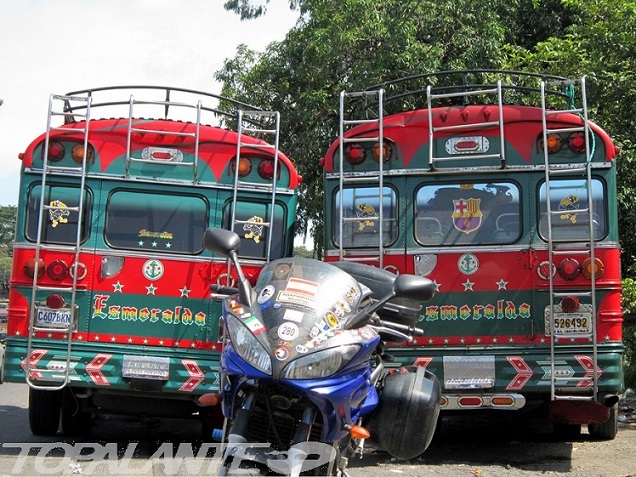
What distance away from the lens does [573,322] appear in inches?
318

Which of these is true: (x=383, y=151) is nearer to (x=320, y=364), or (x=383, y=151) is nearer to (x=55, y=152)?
(x=55, y=152)

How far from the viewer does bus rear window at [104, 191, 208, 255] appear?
8.83 m

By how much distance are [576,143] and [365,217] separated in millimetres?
2022

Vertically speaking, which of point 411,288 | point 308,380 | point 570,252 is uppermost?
point 570,252

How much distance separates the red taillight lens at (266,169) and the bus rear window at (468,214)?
1477 millimetres

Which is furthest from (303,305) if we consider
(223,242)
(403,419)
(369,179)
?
(369,179)

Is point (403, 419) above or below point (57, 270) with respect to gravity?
below

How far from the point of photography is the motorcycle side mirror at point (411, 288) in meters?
4.36

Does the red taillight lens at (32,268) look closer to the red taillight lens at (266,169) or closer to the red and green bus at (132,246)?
the red and green bus at (132,246)

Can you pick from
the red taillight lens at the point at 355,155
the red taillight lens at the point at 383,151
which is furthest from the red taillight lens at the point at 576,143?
the red taillight lens at the point at 355,155

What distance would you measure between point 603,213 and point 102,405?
5.12m

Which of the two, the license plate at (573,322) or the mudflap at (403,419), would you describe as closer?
the mudflap at (403,419)

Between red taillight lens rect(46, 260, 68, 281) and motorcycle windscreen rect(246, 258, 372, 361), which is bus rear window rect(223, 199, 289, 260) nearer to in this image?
red taillight lens rect(46, 260, 68, 281)

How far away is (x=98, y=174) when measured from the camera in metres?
8.85
